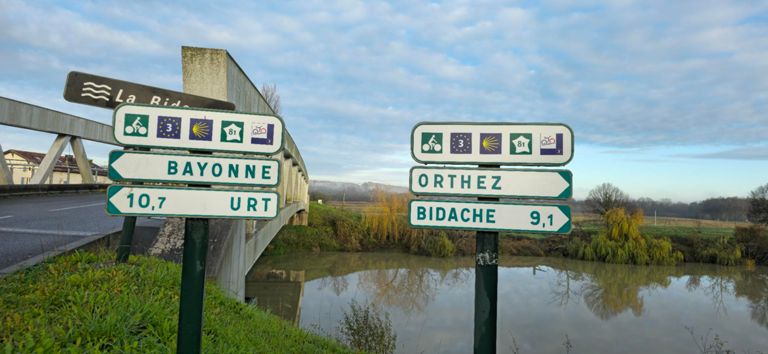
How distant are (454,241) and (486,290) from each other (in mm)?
21920

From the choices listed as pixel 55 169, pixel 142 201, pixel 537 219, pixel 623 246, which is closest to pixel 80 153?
pixel 55 169

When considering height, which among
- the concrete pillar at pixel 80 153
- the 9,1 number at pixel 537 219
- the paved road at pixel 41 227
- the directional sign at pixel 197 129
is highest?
A: the concrete pillar at pixel 80 153

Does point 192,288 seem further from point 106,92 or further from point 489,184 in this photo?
point 106,92

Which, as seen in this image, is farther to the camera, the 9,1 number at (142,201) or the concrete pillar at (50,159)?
the concrete pillar at (50,159)

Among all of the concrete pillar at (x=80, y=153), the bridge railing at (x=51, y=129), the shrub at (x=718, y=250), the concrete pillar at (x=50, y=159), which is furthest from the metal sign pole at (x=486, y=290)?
the shrub at (x=718, y=250)

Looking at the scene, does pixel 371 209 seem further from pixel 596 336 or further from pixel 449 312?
pixel 596 336

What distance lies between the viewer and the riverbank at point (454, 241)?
927 inches

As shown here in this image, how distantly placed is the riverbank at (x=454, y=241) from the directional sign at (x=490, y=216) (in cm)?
2083

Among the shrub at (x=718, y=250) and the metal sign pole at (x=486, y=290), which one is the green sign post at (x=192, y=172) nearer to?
the metal sign pole at (x=486, y=290)

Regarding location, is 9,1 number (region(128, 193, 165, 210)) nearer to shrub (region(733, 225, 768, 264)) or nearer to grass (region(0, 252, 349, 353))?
grass (region(0, 252, 349, 353))

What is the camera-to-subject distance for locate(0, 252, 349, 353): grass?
304 centimetres

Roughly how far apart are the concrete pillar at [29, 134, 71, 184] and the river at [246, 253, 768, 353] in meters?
8.41

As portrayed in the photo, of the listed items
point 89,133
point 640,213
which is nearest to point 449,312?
point 89,133

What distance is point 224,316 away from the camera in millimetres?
4613
